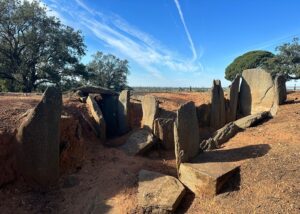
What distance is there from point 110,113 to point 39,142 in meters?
4.82

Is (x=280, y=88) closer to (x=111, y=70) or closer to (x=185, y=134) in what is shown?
(x=185, y=134)

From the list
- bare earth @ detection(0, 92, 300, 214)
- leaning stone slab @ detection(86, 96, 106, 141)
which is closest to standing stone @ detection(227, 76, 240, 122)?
bare earth @ detection(0, 92, 300, 214)

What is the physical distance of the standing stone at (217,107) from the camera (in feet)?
39.8

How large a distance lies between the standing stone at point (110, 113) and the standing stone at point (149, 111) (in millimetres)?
1176

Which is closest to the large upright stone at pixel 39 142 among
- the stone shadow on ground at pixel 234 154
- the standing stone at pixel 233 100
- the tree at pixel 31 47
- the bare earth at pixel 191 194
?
the bare earth at pixel 191 194

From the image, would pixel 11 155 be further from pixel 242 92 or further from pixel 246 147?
pixel 242 92

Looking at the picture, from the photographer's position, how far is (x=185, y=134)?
772 centimetres

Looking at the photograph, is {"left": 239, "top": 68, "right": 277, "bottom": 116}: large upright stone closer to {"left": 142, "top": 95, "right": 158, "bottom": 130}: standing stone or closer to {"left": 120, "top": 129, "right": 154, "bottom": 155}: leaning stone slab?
{"left": 142, "top": 95, "right": 158, "bottom": 130}: standing stone

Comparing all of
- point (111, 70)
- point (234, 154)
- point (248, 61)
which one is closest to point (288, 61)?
point (248, 61)

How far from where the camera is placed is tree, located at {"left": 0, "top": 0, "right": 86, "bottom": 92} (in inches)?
889

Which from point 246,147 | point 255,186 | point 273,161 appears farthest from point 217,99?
point 255,186

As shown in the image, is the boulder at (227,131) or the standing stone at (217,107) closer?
the boulder at (227,131)

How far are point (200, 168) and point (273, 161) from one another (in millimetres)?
1557

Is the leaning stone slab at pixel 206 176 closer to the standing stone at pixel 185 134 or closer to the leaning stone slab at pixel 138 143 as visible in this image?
the standing stone at pixel 185 134
